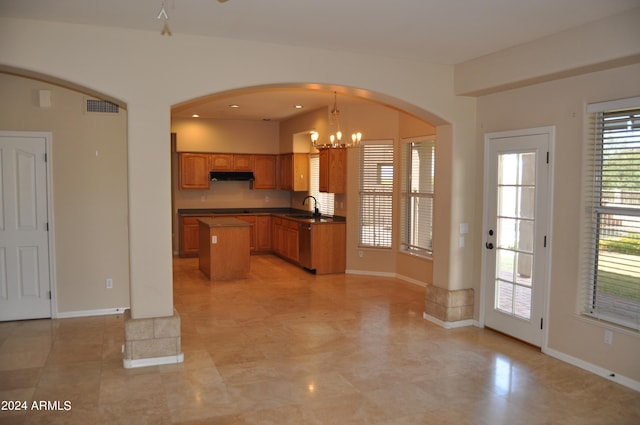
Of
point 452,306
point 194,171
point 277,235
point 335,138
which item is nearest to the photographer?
point 452,306

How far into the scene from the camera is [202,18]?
13.6 feet

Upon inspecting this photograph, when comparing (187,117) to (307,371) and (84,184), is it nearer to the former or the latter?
(84,184)

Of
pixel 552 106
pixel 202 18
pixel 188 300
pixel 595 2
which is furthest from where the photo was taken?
Result: pixel 188 300

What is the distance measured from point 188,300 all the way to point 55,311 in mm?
1650

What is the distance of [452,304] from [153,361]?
131 inches

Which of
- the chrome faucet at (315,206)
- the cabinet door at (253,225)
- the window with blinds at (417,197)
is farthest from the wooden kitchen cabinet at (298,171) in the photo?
the window with blinds at (417,197)

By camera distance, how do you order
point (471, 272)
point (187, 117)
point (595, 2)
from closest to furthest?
point (595, 2)
point (471, 272)
point (187, 117)

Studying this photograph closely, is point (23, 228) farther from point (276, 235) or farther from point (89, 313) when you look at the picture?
point (276, 235)

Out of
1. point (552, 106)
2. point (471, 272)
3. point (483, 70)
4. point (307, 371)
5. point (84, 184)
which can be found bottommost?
point (307, 371)

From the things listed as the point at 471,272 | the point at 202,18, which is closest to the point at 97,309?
the point at 202,18

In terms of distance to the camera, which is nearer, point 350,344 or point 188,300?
point 350,344

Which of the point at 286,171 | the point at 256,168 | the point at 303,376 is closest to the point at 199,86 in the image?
the point at 303,376

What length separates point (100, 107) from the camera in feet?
20.0

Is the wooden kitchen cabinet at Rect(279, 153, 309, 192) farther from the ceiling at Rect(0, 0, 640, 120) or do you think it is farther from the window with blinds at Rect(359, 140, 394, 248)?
the ceiling at Rect(0, 0, 640, 120)
